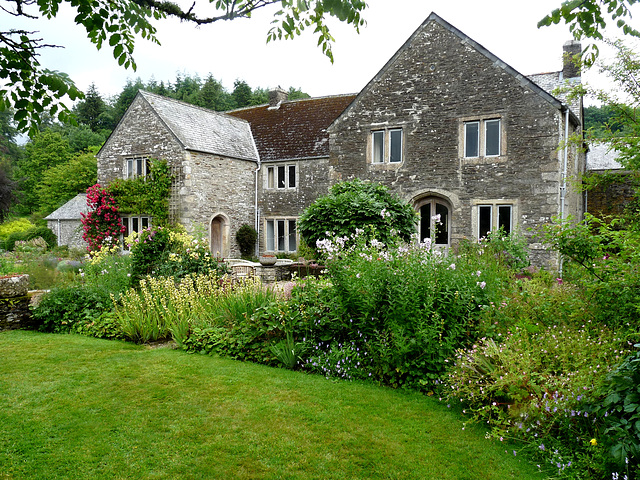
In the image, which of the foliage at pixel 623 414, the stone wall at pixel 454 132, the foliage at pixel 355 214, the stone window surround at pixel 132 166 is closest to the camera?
the foliage at pixel 623 414

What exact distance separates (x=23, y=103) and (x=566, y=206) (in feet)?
54.3

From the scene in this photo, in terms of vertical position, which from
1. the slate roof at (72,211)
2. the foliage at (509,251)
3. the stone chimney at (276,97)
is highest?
the stone chimney at (276,97)

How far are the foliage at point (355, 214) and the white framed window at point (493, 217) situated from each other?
4.37 metres

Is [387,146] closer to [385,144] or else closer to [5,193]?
[385,144]

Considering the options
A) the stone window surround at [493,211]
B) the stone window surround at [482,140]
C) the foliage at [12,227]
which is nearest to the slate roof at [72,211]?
the foliage at [12,227]

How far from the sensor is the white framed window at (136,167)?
2088 cm

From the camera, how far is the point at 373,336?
19.6 ft

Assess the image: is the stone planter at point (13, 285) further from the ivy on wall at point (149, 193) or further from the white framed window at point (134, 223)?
the white framed window at point (134, 223)

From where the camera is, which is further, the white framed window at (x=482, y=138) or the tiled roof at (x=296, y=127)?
the tiled roof at (x=296, y=127)

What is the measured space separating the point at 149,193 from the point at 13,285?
11.5 m

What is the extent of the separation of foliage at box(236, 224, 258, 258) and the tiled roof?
11.9 ft

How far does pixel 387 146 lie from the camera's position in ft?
56.5

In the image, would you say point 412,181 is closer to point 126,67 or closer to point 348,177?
point 348,177

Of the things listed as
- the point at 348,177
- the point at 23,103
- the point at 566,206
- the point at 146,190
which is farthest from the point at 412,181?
the point at 23,103
